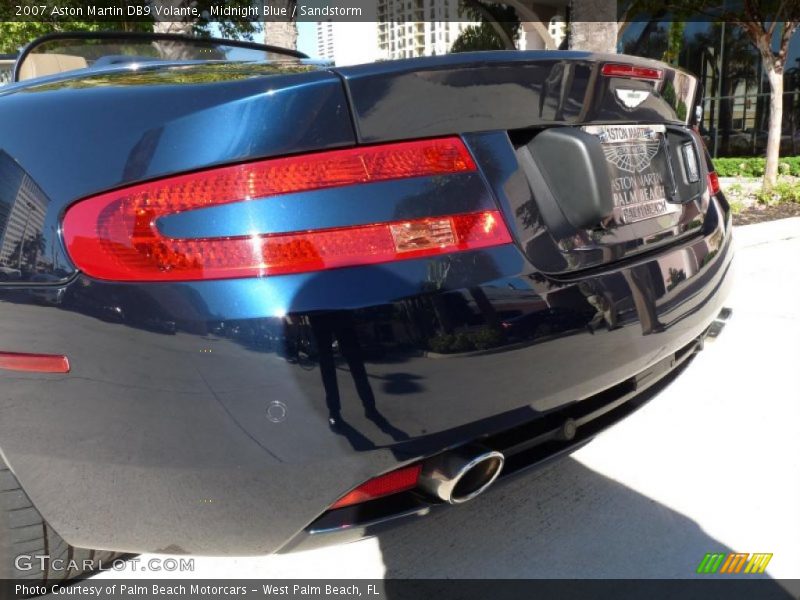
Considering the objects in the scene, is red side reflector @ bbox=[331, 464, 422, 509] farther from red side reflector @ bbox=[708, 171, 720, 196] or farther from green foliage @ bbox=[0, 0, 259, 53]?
green foliage @ bbox=[0, 0, 259, 53]

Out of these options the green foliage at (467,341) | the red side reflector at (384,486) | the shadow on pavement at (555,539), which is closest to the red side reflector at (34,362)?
the red side reflector at (384,486)

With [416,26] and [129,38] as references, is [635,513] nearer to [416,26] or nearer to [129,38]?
[129,38]

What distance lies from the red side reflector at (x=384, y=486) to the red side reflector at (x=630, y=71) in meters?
1.04

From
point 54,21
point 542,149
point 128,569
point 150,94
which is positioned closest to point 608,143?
point 542,149

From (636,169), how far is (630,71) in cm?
25

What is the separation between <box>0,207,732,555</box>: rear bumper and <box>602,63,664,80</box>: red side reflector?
0.55 m

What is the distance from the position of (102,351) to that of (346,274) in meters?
0.47

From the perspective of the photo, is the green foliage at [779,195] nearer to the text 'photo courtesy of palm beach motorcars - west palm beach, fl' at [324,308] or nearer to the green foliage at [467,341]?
the text 'photo courtesy of palm beach motorcars - west palm beach, fl' at [324,308]

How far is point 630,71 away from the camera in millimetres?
1652

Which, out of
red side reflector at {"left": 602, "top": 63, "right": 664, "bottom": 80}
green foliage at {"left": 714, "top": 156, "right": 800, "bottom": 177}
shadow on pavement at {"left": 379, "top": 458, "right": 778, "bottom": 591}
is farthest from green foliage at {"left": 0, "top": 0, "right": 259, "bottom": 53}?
shadow on pavement at {"left": 379, "top": 458, "right": 778, "bottom": 591}

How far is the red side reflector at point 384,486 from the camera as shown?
1.26 meters

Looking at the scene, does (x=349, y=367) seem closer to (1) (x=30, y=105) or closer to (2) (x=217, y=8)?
(1) (x=30, y=105)

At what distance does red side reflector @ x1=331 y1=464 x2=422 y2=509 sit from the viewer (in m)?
1.26

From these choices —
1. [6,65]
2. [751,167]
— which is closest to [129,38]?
[6,65]
